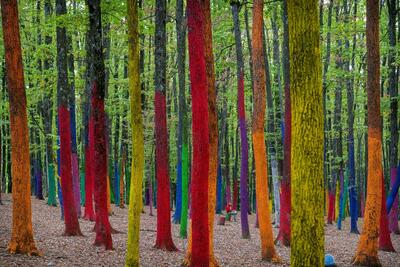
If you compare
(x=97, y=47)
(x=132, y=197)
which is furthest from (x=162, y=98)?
(x=132, y=197)

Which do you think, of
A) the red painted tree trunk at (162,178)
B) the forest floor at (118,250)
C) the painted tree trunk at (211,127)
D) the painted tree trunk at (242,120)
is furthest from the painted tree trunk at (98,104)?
the painted tree trunk at (242,120)

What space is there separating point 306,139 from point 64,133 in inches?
354

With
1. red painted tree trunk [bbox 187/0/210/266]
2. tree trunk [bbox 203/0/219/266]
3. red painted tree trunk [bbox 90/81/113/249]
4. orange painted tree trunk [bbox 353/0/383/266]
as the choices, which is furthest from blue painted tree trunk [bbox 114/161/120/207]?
red painted tree trunk [bbox 187/0/210/266]

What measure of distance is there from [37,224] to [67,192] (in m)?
3.41

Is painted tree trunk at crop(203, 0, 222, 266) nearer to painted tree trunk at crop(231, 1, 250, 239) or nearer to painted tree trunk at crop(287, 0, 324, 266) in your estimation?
painted tree trunk at crop(287, 0, 324, 266)

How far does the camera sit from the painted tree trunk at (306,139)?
440 centimetres

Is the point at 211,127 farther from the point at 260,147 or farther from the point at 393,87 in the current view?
the point at 393,87

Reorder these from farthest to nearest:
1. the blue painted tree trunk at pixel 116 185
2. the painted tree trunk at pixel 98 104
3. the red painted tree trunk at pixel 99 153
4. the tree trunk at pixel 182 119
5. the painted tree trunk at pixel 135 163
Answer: the blue painted tree trunk at pixel 116 185 < the tree trunk at pixel 182 119 < the red painted tree trunk at pixel 99 153 < the painted tree trunk at pixel 98 104 < the painted tree trunk at pixel 135 163

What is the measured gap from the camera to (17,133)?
881cm

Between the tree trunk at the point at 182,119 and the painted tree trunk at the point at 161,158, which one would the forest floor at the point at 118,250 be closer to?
the painted tree trunk at the point at 161,158

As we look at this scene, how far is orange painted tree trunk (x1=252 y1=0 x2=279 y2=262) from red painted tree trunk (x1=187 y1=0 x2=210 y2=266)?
3848 mm

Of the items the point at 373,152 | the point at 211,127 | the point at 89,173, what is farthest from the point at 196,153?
the point at 89,173

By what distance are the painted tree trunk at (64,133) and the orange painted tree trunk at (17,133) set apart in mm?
3130

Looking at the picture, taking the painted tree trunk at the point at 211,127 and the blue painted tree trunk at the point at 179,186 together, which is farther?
the blue painted tree trunk at the point at 179,186
